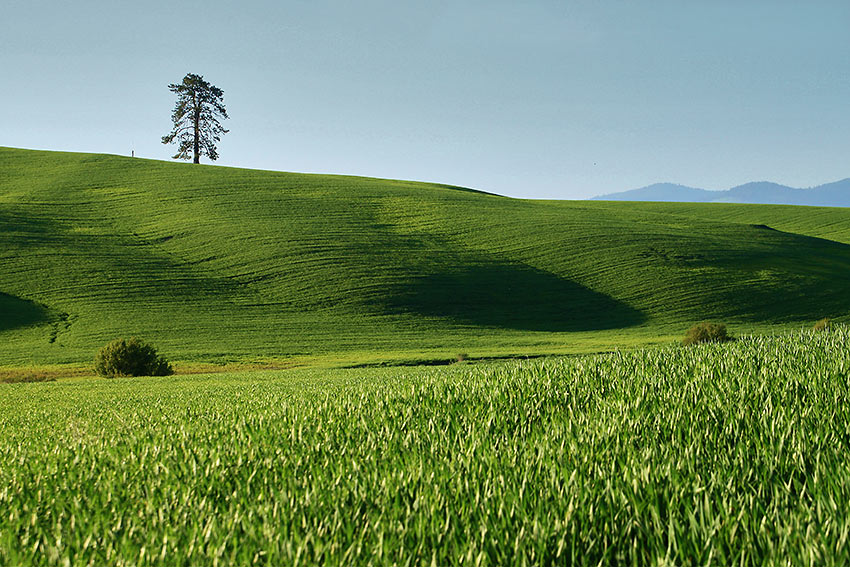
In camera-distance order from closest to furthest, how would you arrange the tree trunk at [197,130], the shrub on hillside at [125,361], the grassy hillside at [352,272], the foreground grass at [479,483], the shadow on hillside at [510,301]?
the foreground grass at [479,483] < the shrub on hillside at [125,361] < the grassy hillside at [352,272] < the shadow on hillside at [510,301] < the tree trunk at [197,130]

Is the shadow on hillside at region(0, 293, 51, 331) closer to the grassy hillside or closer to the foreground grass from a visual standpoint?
the grassy hillside

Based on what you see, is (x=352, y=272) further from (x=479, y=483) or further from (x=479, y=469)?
(x=479, y=483)

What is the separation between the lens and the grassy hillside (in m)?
49.0

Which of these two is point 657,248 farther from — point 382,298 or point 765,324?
point 382,298

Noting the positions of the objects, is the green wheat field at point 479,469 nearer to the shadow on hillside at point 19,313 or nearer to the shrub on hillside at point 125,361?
the shrub on hillside at point 125,361

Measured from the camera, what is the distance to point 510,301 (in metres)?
59.6

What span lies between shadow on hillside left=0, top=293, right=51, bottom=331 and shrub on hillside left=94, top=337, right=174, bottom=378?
20.4 m

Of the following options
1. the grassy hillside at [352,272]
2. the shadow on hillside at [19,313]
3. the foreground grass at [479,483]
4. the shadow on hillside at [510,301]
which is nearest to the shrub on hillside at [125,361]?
the grassy hillside at [352,272]

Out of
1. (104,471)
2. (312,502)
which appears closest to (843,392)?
(312,502)

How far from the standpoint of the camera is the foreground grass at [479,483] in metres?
1.99

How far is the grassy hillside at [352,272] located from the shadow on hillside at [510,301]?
21 centimetres

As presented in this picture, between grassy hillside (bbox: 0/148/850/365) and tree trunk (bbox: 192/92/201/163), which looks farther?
tree trunk (bbox: 192/92/201/163)

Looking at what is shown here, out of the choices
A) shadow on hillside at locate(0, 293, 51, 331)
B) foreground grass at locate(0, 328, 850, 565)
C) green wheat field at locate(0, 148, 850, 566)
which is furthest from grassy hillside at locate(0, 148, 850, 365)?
foreground grass at locate(0, 328, 850, 565)

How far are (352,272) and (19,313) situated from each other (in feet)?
87.0
